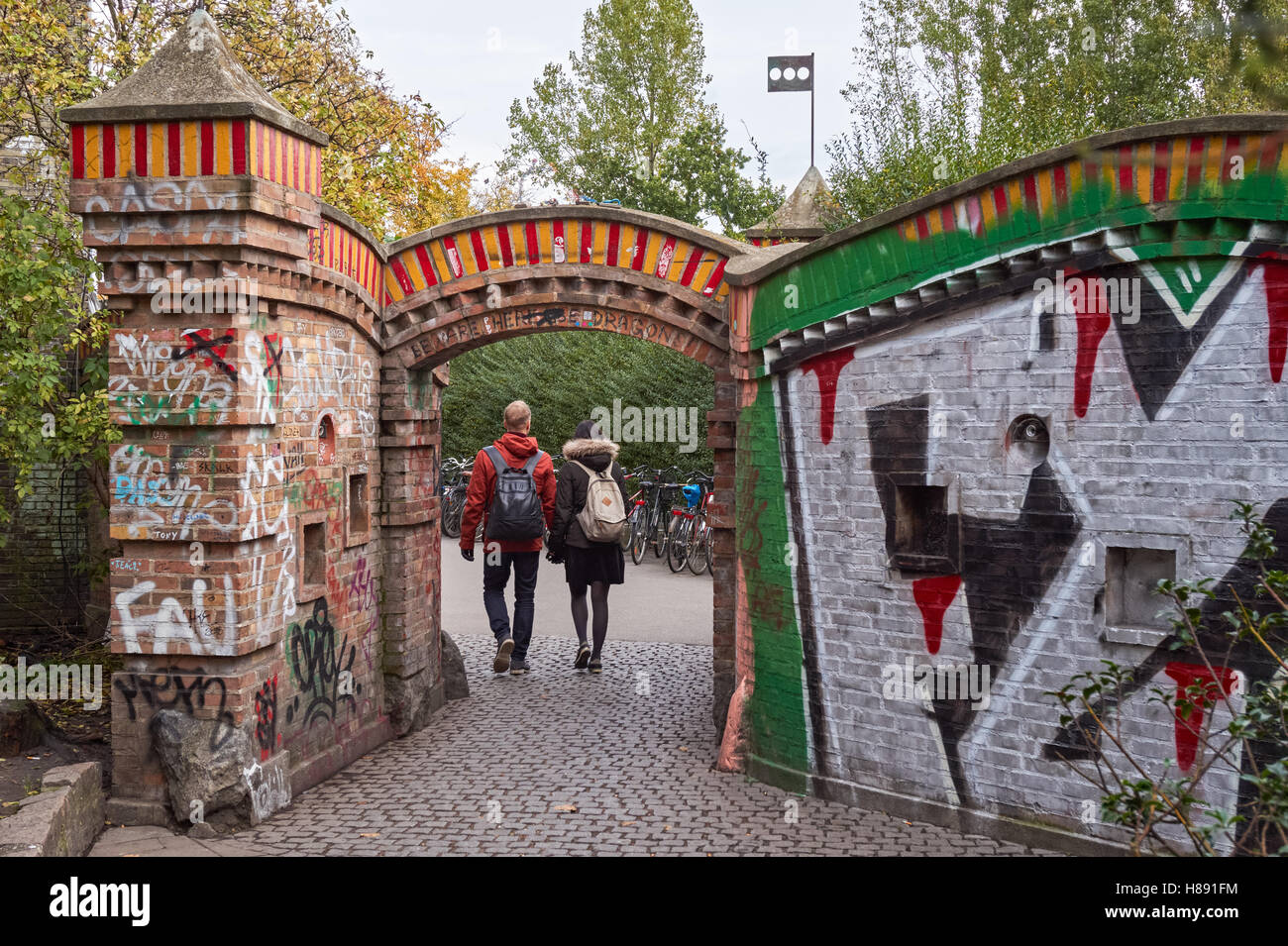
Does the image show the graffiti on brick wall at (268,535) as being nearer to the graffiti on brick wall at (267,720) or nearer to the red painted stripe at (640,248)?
the graffiti on brick wall at (267,720)

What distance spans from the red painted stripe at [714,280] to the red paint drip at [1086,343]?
2857mm

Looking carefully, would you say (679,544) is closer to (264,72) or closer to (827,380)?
(264,72)

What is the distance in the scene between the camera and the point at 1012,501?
6.18m

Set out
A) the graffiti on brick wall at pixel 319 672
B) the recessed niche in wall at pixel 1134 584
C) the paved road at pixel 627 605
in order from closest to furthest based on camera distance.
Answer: the recessed niche in wall at pixel 1134 584 → the graffiti on brick wall at pixel 319 672 → the paved road at pixel 627 605

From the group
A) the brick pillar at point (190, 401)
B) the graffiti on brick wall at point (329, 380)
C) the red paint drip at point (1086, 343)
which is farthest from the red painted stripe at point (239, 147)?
the red paint drip at point (1086, 343)

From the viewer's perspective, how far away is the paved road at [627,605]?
1284 cm

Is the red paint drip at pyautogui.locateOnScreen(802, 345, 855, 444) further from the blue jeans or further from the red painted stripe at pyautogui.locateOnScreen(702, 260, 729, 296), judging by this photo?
the blue jeans

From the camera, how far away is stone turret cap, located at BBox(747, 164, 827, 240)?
12.6 metres

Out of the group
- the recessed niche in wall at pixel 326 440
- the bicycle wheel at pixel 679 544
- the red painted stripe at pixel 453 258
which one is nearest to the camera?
the recessed niche in wall at pixel 326 440
